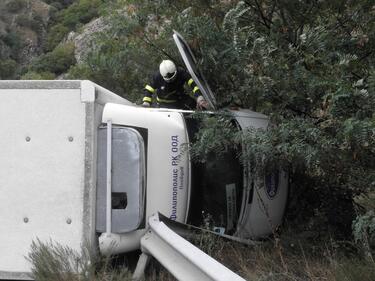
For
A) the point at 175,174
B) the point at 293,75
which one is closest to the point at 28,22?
the point at 293,75

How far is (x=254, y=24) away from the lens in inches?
264

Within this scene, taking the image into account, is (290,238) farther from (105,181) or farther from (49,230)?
(49,230)

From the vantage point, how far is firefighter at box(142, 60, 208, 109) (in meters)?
6.83

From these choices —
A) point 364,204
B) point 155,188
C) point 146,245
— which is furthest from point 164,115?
point 364,204

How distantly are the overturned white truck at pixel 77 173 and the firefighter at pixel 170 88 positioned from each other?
1.93 m

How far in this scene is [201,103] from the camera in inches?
240

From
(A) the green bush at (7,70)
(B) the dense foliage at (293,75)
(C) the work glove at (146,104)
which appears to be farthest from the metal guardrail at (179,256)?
(A) the green bush at (7,70)

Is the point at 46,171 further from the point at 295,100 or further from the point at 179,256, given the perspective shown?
the point at 295,100

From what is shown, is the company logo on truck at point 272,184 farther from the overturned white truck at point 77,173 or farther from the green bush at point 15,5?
the green bush at point 15,5

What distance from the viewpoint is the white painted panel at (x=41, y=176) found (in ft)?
14.2

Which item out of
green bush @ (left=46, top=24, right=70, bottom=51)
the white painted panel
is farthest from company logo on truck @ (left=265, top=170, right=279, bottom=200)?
green bush @ (left=46, top=24, right=70, bottom=51)

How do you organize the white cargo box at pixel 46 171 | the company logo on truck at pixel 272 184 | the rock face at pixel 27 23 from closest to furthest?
the white cargo box at pixel 46 171 < the company logo on truck at pixel 272 184 < the rock face at pixel 27 23

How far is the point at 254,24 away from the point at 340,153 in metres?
2.55

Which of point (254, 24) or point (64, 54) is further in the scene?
→ point (64, 54)
